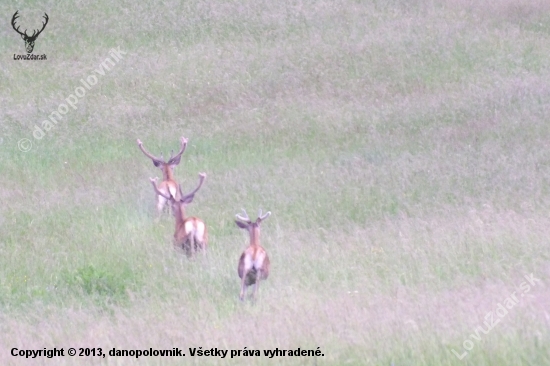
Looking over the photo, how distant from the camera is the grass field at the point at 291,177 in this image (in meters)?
6.77

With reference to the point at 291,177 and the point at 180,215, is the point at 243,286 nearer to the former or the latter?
the point at 180,215

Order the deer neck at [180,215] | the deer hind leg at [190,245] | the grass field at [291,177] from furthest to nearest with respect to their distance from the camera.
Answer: the deer neck at [180,215] → the deer hind leg at [190,245] → the grass field at [291,177]

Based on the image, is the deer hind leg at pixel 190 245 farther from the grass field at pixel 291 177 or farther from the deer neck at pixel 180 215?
the deer neck at pixel 180 215

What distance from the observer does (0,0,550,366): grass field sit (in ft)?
22.2

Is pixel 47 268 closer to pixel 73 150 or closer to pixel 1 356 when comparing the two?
pixel 1 356

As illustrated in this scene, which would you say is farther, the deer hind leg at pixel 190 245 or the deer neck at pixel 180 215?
the deer neck at pixel 180 215

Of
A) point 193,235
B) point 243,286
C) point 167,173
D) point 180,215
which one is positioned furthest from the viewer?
point 167,173

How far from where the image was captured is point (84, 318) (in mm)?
7891

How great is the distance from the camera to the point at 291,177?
13547 millimetres

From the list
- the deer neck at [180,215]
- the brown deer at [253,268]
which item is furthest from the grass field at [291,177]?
the deer neck at [180,215]
